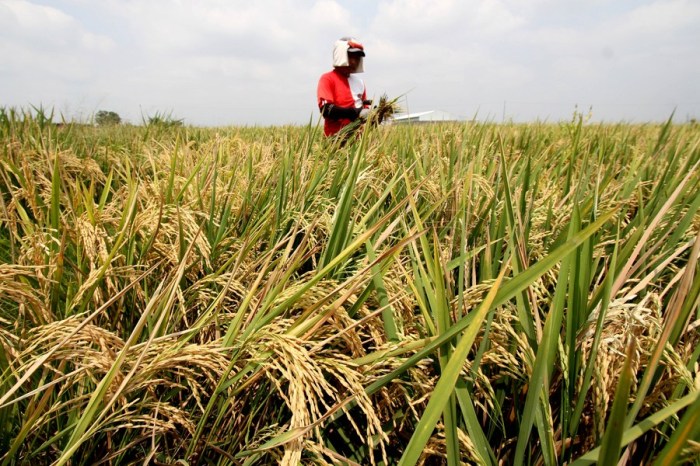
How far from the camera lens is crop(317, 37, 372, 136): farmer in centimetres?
426

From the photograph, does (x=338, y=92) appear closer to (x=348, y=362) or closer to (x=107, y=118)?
(x=107, y=118)

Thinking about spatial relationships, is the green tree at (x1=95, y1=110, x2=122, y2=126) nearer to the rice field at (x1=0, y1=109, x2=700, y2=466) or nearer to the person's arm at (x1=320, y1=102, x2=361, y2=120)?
the person's arm at (x1=320, y1=102, x2=361, y2=120)

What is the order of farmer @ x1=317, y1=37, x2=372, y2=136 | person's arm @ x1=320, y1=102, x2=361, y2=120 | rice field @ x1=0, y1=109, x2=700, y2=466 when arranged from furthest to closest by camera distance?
farmer @ x1=317, y1=37, x2=372, y2=136
person's arm @ x1=320, y1=102, x2=361, y2=120
rice field @ x1=0, y1=109, x2=700, y2=466

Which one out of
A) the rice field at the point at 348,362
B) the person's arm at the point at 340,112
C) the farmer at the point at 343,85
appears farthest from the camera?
the farmer at the point at 343,85

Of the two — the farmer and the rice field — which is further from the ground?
the farmer

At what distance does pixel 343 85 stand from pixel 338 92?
10 cm

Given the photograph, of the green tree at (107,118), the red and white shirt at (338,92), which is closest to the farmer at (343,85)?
the red and white shirt at (338,92)

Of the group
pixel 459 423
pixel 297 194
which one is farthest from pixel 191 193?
pixel 459 423

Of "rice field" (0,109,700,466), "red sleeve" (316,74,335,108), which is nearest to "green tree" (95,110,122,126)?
"red sleeve" (316,74,335,108)

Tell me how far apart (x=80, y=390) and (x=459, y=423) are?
667 mm

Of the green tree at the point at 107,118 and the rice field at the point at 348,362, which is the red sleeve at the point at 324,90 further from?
the rice field at the point at 348,362

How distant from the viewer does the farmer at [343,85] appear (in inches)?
168

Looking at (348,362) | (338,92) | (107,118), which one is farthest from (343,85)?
(348,362)

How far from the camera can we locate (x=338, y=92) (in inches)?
178
